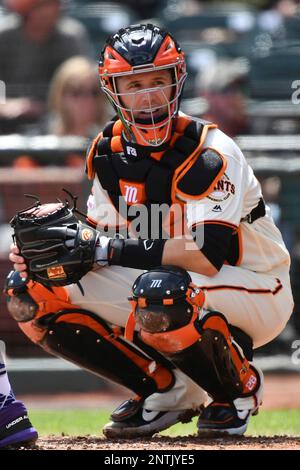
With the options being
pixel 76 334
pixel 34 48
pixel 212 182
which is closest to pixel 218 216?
pixel 212 182

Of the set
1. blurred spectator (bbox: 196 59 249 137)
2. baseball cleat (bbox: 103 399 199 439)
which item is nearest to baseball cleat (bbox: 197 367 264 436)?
baseball cleat (bbox: 103 399 199 439)

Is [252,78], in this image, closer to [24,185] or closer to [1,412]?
[24,185]

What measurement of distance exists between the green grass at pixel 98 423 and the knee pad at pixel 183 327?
27.2 inches

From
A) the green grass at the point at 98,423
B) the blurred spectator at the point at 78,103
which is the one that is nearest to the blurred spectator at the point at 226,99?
the blurred spectator at the point at 78,103

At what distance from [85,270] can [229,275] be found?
0.59 m

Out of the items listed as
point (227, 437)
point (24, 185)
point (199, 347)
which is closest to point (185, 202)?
point (199, 347)

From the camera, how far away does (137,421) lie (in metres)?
4.46

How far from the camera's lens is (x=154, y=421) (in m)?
4.45

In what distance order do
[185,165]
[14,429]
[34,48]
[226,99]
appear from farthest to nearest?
[34,48] → [226,99] → [185,165] → [14,429]

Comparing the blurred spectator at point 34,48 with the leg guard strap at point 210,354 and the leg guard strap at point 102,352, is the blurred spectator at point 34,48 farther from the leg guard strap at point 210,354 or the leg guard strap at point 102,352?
the leg guard strap at point 210,354

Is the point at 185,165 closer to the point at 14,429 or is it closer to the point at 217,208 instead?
the point at 217,208

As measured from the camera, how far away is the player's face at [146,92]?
166 inches

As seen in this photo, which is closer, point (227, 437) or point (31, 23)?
point (227, 437)

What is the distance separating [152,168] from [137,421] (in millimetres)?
1104
